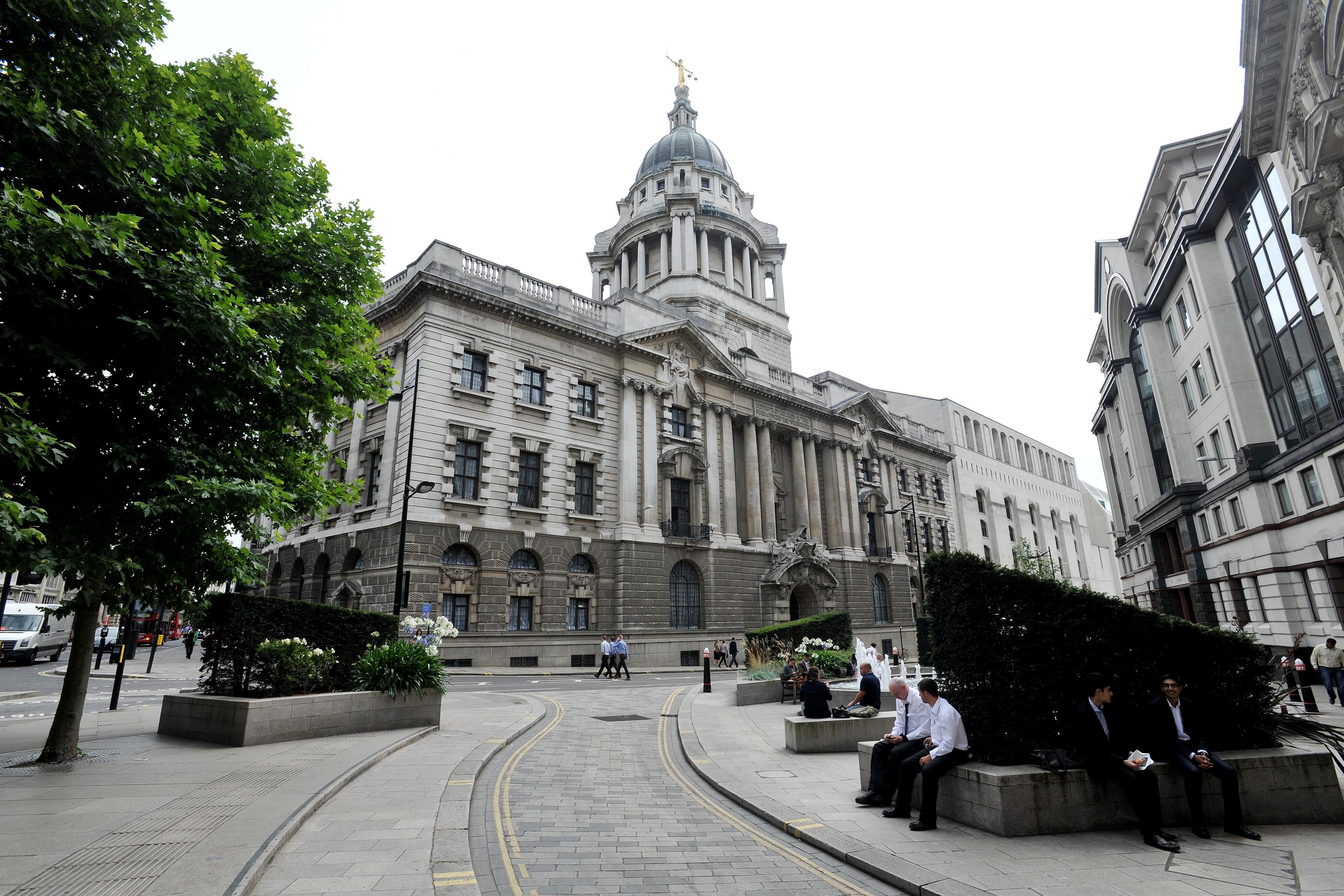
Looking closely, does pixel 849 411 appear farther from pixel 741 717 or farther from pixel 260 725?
pixel 260 725

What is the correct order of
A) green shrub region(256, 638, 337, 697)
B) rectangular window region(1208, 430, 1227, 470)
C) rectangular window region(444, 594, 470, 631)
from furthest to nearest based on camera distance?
rectangular window region(1208, 430, 1227, 470) < rectangular window region(444, 594, 470, 631) < green shrub region(256, 638, 337, 697)

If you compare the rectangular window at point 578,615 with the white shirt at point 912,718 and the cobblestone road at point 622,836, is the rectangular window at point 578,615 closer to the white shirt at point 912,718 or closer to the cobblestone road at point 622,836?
the cobblestone road at point 622,836

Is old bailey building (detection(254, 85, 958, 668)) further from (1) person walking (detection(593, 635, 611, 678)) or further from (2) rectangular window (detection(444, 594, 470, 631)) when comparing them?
(1) person walking (detection(593, 635, 611, 678))

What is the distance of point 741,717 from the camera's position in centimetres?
1491

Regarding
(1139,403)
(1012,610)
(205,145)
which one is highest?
(1139,403)

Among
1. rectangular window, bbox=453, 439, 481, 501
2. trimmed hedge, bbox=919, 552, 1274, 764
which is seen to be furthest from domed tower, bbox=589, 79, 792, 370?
trimmed hedge, bbox=919, 552, 1274, 764

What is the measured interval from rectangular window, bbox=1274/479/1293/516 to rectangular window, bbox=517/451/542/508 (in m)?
27.6

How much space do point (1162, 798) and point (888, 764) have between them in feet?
8.15

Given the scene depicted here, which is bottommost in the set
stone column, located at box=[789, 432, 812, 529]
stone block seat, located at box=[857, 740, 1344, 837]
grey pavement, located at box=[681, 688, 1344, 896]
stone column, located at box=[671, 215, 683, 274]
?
grey pavement, located at box=[681, 688, 1344, 896]

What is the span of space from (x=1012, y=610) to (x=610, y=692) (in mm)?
15530

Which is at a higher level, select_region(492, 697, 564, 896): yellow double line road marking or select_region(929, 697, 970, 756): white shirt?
select_region(929, 697, 970, 756): white shirt

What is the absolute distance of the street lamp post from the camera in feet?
72.3

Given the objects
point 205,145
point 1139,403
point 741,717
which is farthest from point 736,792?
point 1139,403

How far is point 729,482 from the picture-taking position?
124 ft
